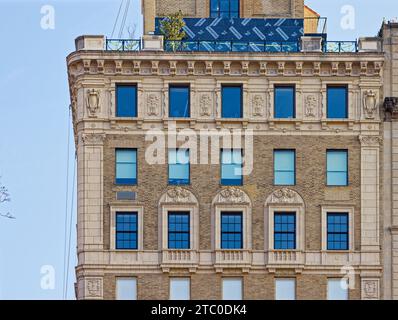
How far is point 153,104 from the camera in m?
71.8

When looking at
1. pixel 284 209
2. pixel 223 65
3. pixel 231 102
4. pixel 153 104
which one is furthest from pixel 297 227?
pixel 153 104

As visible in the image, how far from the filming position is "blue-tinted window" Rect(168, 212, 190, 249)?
7025 centimetres

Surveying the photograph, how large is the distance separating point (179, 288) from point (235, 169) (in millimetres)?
6344

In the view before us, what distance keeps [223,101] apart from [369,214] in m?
8.93

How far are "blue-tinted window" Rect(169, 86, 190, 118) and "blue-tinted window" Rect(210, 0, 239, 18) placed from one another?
36.4ft

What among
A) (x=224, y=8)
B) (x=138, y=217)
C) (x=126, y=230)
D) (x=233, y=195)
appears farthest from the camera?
(x=224, y=8)

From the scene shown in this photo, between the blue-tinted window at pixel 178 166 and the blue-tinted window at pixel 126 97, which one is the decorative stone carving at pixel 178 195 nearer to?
the blue-tinted window at pixel 178 166

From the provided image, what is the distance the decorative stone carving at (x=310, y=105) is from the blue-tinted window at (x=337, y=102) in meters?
0.75

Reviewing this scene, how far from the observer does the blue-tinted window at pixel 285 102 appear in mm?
72000

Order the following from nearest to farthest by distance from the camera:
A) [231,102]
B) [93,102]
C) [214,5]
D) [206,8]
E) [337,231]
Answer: [337,231] → [93,102] → [231,102] → [206,8] → [214,5]

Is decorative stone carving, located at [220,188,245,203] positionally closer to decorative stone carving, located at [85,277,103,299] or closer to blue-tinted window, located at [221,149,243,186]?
blue-tinted window, located at [221,149,243,186]

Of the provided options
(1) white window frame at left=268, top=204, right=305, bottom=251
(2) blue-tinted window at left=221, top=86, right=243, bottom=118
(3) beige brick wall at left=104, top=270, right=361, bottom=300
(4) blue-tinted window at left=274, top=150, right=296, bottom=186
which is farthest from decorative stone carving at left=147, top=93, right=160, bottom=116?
(3) beige brick wall at left=104, top=270, right=361, bottom=300

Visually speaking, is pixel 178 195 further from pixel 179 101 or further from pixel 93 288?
→ pixel 93 288
